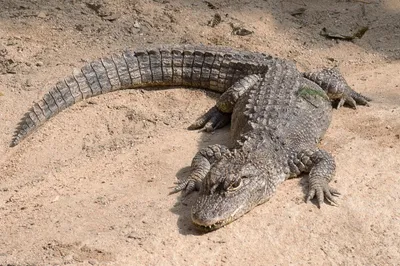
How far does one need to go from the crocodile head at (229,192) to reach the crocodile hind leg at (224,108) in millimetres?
1402

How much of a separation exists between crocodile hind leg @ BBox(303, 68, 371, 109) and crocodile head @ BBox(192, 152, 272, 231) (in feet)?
6.24

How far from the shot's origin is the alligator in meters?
4.94

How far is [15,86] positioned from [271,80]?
115 inches

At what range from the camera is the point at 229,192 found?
4840mm

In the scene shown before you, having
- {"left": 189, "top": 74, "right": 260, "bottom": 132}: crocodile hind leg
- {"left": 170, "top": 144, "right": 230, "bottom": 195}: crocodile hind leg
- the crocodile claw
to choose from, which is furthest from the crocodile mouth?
{"left": 189, "top": 74, "right": 260, "bottom": 132}: crocodile hind leg

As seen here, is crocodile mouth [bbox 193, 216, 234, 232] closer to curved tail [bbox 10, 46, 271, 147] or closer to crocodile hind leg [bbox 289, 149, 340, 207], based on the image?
crocodile hind leg [bbox 289, 149, 340, 207]

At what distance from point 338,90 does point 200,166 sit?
211 cm

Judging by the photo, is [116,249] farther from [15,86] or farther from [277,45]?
[277,45]

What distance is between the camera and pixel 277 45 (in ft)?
25.9

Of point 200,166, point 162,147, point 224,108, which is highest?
point 200,166

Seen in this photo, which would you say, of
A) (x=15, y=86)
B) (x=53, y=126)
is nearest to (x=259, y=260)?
(x=53, y=126)

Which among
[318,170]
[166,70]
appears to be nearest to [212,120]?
[166,70]

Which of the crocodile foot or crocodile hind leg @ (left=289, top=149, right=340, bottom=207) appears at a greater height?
crocodile hind leg @ (left=289, top=149, right=340, bottom=207)

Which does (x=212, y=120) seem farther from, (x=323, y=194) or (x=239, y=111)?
(x=323, y=194)
